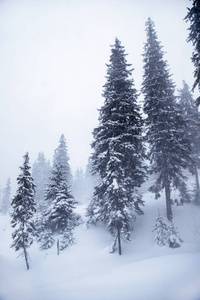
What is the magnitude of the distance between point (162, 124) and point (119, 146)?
5937 mm

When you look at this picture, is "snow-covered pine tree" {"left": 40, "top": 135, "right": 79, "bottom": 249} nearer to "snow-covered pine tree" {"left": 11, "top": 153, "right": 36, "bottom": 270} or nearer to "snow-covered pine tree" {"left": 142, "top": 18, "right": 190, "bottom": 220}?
"snow-covered pine tree" {"left": 11, "top": 153, "right": 36, "bottom": 270}

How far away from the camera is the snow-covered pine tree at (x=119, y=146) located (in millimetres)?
13914

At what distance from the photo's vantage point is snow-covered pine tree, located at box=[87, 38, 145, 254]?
1391 cm

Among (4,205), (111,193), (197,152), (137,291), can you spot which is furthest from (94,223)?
(4,205)

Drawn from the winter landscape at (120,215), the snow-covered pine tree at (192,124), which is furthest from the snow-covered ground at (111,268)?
the snow-covered pine tree at (192,124)

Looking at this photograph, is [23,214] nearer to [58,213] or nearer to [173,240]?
[58,213]

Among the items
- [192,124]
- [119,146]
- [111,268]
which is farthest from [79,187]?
[111,268]

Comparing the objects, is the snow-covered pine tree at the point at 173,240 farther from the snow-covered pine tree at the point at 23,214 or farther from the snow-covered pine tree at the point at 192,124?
the snow-covered pine tree at the point at 23,214

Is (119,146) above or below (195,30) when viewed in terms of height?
below

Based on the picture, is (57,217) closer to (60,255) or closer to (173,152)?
(60,255)

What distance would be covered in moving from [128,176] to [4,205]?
59.2m

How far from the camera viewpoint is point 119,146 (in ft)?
48.5

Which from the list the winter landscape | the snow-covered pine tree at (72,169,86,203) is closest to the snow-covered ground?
the winter landscape

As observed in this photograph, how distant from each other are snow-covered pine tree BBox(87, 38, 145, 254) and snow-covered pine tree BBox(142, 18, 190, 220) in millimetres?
2101
